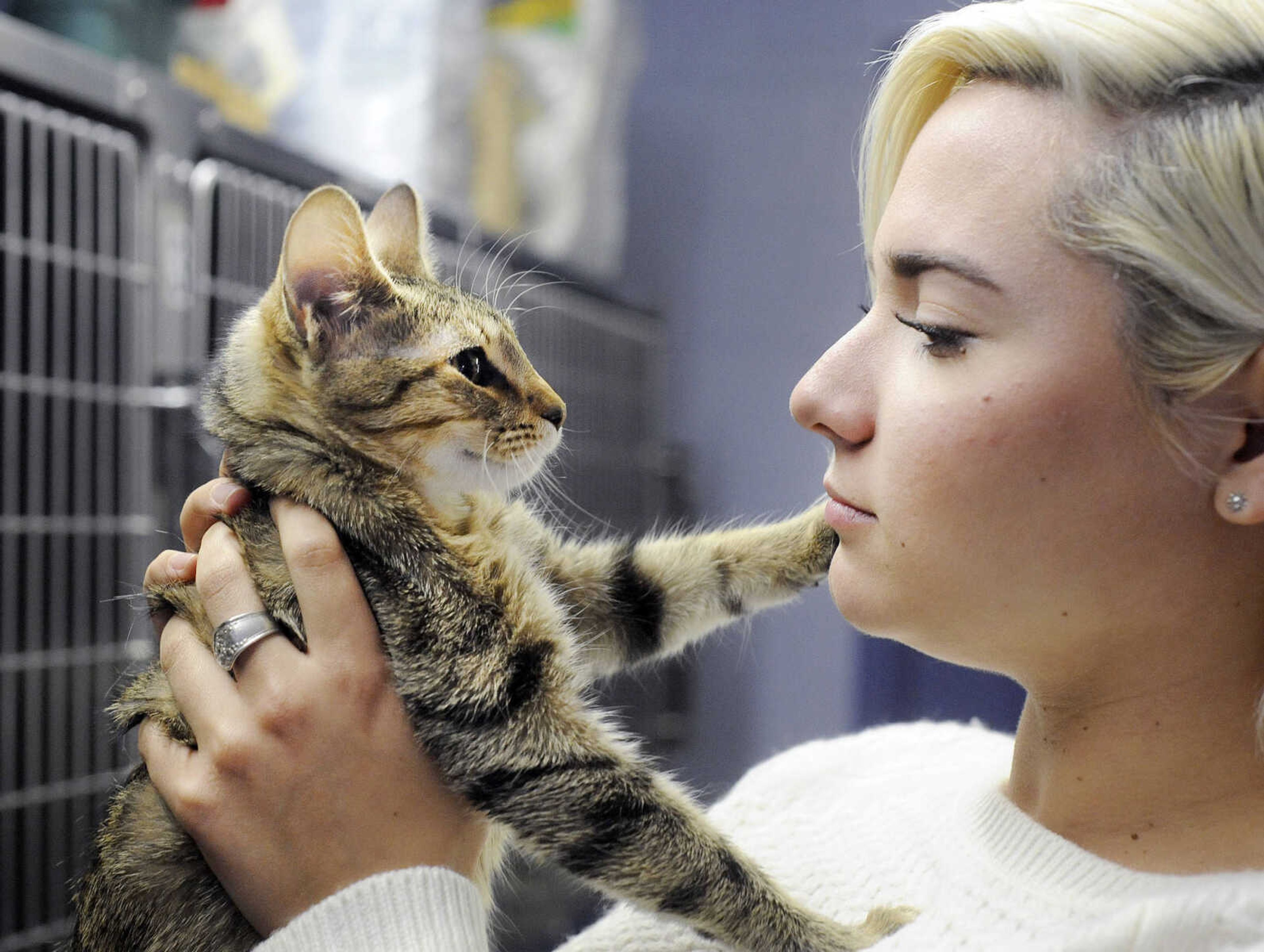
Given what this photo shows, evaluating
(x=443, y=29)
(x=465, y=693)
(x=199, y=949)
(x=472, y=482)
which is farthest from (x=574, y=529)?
(x=443, y=29)

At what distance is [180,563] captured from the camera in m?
0.88

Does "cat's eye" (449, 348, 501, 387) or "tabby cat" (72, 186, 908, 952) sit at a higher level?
"cat's eye" (449, 348, 501, 387)

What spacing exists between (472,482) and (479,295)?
25 centimetres

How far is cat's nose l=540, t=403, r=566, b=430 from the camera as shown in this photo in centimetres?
93

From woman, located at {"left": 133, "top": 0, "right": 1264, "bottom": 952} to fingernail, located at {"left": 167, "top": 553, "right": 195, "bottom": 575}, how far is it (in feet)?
0.18

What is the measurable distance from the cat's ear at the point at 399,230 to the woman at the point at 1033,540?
0.29m

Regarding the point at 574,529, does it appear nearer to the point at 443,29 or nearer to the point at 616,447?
the point at 616,447

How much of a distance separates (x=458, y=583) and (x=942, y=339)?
0.41 m

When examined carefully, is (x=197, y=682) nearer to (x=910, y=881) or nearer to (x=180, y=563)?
(x=180, y=563)

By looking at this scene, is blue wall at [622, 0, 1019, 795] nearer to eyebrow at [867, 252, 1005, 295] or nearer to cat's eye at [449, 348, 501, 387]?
cat's eye at [449, 348, 501, 387]

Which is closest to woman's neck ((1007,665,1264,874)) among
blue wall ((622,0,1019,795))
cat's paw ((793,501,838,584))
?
cat's paw ((793,501,838,584))

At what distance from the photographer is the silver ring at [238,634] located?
775 millimetres

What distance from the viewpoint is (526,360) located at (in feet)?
3.16

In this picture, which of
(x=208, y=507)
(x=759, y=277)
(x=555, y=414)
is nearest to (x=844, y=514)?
(x=555, y=414)
